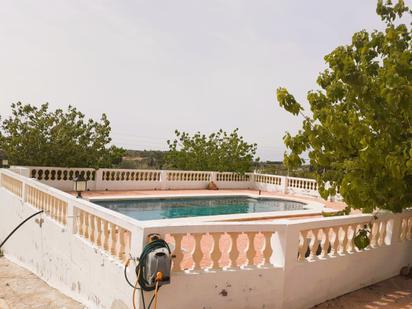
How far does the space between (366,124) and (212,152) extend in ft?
56.0

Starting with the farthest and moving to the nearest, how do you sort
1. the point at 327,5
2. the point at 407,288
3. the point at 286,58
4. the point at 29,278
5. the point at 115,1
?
the point at 286,58, the point at 115,1, the point at 327,5, the point at 29,278, the point at 407,288

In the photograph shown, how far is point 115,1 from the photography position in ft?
38.0

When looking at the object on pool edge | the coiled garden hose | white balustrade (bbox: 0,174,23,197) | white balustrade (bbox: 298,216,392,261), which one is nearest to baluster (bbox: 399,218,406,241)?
→ white balustrade (bbox: 298,216,392,261)

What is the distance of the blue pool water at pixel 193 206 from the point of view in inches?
600

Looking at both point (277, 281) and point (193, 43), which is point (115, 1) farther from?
point (277, 281)

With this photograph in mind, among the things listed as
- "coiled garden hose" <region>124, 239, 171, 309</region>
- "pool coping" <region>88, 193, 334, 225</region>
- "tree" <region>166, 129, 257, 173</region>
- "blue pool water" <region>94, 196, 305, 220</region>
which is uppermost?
"tree" <region>166, 129, 257, 173</region>

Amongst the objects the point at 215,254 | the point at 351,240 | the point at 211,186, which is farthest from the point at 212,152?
the point at 215,254

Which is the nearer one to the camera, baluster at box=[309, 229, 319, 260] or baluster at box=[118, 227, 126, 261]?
baluster at box=[118, 227, 126, 261]

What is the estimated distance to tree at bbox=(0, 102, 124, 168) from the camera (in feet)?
55.8

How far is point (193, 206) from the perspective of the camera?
56.0ft

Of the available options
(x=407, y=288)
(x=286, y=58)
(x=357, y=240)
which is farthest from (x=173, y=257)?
(x=286, y=58)

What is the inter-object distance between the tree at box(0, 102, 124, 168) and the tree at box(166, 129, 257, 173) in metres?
7.02

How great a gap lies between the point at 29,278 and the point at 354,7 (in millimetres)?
11034

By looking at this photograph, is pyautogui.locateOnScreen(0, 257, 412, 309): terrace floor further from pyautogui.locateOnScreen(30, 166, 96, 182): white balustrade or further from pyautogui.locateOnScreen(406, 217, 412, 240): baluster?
pyautogui.locateOnScreen(30, 166, 96, 182): white balustrade
